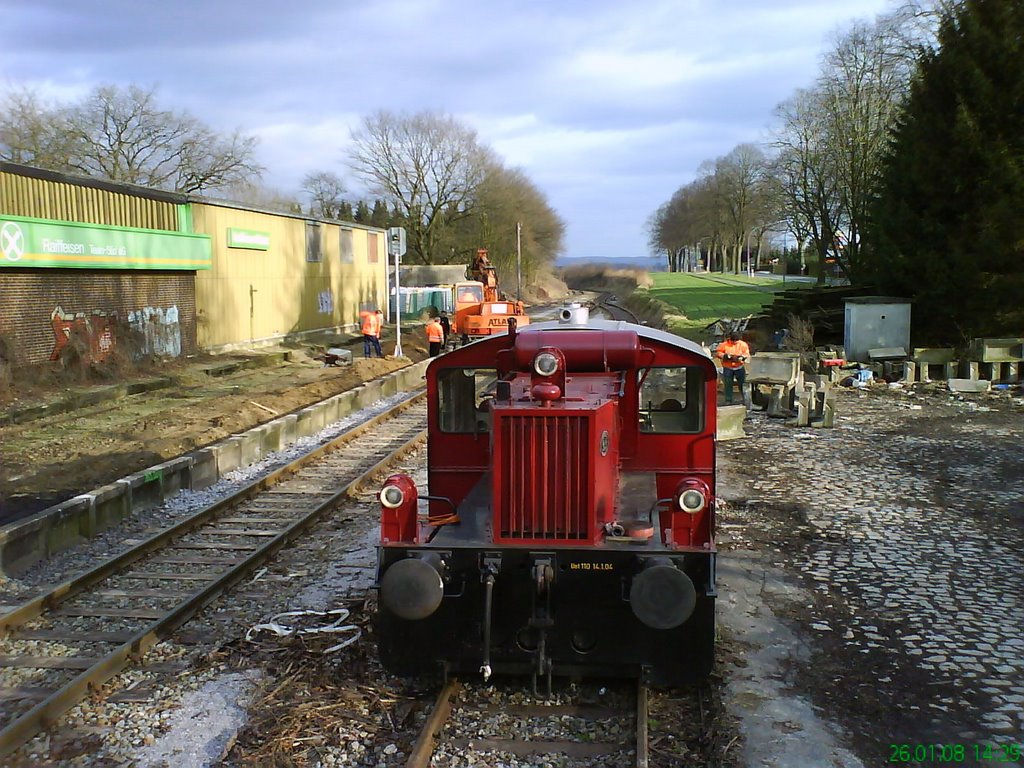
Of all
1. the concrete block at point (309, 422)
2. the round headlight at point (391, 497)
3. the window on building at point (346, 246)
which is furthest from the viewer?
the window on building at point (346, 246)

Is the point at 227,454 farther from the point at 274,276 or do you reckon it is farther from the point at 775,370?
the point at 274,276

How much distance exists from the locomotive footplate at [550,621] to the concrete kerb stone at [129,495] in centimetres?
473

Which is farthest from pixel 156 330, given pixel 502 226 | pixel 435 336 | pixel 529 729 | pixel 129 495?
pixel 502 226

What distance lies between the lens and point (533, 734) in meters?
5.43

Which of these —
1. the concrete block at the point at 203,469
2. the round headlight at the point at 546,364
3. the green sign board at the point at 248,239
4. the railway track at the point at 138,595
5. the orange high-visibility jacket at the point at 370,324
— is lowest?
the railway track at the point at 138,595

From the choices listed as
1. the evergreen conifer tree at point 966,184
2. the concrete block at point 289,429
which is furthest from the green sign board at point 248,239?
the evergreen conifer tree at point 966,184

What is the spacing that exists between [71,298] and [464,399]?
638 inches

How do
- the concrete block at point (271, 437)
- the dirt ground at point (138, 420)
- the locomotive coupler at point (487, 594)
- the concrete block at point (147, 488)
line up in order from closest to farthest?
the locomotive coupler at point (487, 594), the concrete block at point (147, 488), the dirt ground at point (138, 420), the concrete block at point (271, 437)

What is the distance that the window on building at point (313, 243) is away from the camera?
34062mm

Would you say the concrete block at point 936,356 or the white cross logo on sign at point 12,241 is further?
the concrete block at point 936,356

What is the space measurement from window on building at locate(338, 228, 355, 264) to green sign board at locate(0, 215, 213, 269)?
486 inches

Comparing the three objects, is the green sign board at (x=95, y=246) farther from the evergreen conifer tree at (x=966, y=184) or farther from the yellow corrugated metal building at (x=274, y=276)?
the evergreen conifer tree at (x=966, y=184)

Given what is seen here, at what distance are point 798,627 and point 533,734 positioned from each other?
8.97 feet

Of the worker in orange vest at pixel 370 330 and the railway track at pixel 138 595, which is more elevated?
the worker in orange vest at pixel 370 330
